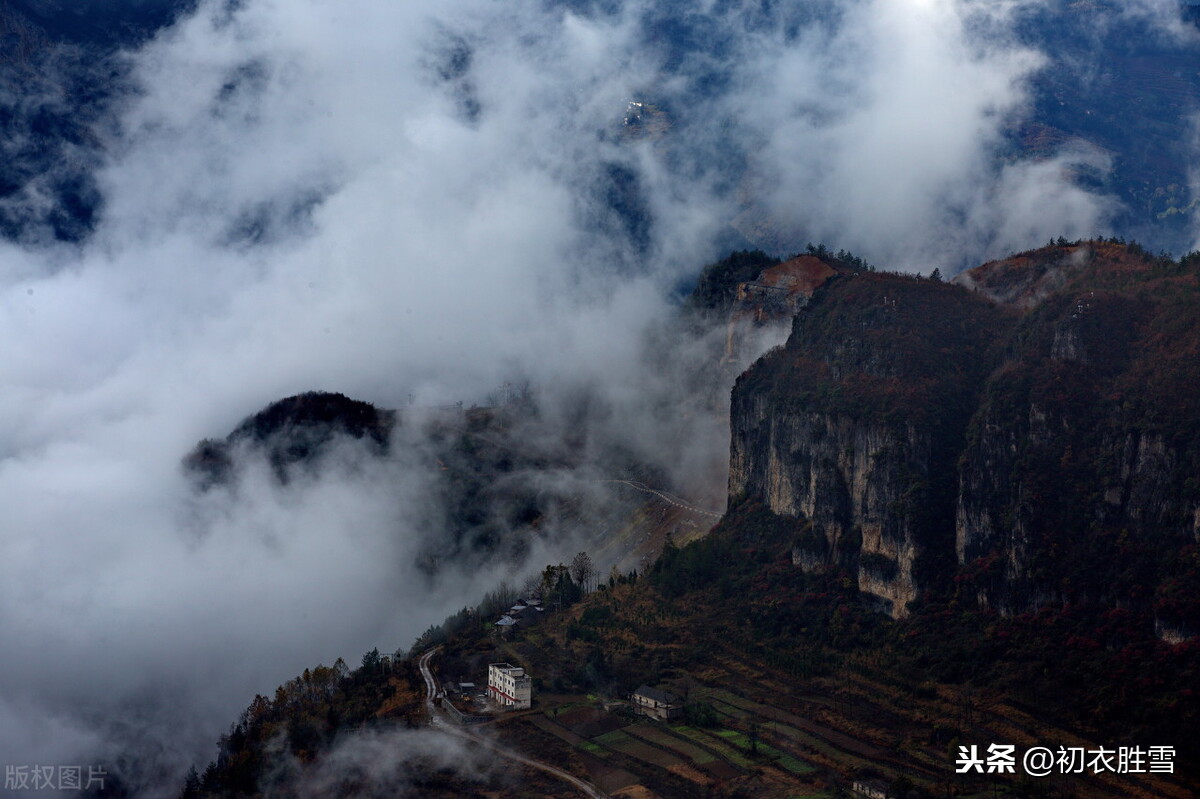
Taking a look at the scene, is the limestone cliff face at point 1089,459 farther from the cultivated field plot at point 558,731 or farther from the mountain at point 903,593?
the cultivated field plot at point 558,731

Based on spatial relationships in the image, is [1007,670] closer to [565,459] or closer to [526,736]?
[526,736]

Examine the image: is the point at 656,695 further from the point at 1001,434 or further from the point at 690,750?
the point at 1001,434

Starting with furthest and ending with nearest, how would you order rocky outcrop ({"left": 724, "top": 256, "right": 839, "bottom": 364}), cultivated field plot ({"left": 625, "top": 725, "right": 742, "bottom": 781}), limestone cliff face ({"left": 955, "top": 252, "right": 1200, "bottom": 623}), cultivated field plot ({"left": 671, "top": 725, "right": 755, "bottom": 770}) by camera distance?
rocky outcrop ({"left": 724, "top": 256, "right": 839, "bottom": 364}) → limestone cliff face ({"left": 955, "top": 252, "right": 1200, "bottom": 623}) → cultivated field plot ({"left": 671, "top": 725, "right": 755, "bottom": 770}) → cultivated field plot ({"left": 625, "top": 725, "right": 742, "bottom": 781})

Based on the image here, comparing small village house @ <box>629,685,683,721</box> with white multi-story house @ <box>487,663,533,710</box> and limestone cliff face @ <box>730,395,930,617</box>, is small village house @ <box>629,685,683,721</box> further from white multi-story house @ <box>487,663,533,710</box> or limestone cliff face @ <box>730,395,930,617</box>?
limestone cliff face @ <box>730,395,930,617</box>

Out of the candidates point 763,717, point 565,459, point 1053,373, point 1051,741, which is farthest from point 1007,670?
point 565,459

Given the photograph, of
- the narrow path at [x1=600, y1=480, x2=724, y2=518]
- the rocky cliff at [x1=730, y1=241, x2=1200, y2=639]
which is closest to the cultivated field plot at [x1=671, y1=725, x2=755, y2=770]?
the rocky cliff at [x1=730, y1=241, x2=1200, y2=639]
